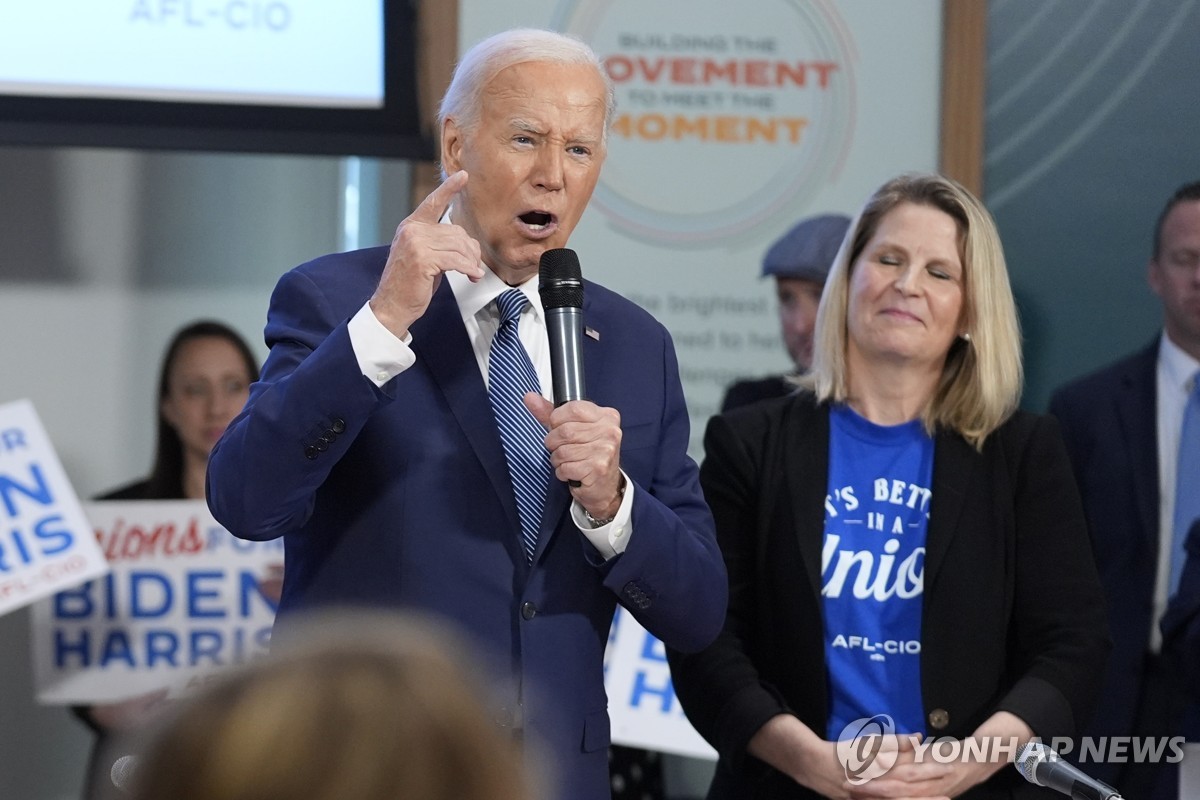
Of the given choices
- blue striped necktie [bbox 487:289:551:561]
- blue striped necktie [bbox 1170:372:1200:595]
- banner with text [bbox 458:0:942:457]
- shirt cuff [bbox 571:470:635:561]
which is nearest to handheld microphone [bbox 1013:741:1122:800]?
shirt cuff [bbox 571:470:635:561]

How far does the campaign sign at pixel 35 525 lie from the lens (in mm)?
3295

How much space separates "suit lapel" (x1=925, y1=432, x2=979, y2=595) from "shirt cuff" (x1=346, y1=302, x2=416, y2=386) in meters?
0.98

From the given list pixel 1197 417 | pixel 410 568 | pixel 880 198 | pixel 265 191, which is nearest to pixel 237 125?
pixel 265 191

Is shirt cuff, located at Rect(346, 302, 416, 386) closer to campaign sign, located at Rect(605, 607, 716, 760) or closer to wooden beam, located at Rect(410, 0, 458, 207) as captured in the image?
campaign sign, located at Rect(605, 607, 716, 760)

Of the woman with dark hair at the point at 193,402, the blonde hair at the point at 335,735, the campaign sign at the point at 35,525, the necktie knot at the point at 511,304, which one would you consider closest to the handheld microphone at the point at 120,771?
the blonde hair at the point at 335,735

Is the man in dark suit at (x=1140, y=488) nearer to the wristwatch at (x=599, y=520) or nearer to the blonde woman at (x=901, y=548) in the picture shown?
the blonde woman at (x=901, y=548)

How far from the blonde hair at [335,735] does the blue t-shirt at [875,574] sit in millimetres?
1622

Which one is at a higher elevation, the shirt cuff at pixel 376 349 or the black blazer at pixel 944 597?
the shirt cuff at pixel 376 349

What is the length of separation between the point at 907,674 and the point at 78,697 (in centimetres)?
251

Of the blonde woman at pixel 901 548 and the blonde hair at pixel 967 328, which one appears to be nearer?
the blonde woman at pixel 901 548

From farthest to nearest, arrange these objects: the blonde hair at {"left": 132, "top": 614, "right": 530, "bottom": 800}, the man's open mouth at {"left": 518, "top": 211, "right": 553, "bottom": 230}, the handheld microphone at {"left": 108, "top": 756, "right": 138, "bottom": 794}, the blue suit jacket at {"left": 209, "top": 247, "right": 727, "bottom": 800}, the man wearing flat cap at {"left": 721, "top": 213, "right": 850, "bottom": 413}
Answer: the man wearing flat cap at {"left": 721, "top": 213, "right": 850, "bottom": 413} < the man's open mouth at {"left": 518, "top": 211, "right": 553, "bottom": 230} < the blue suit jacket at {"left": 209, "top": 247, "right": 727, "bottom": 800} < the handheld microphone at {"left": 108, "top": 756, "right": 138, "bottom": 794} < the blonde hair at {"left": 132, "top": 614, "right": 530, "bottom": 800}

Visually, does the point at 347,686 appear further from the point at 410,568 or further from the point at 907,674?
the point at 907,674

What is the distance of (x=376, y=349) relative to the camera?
5.64 ft

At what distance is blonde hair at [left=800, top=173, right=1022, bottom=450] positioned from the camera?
2.45m
